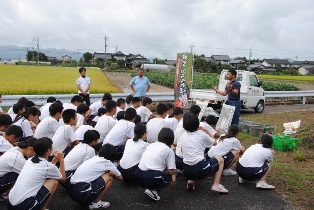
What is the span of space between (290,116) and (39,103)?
9864 millimetres

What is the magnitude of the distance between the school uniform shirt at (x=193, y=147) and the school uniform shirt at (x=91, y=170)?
4.06ft

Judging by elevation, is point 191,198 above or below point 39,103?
below

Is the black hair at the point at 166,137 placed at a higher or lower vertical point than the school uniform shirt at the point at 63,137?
higher

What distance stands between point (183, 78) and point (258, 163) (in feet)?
23.3

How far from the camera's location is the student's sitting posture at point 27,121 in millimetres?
5590

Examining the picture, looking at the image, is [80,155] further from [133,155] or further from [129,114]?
[129,114]

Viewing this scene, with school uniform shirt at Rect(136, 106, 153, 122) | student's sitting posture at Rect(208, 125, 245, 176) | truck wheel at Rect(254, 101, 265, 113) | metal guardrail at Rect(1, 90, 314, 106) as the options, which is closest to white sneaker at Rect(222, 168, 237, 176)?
student's sitting posture at Rect(208, 125, 245, 176)

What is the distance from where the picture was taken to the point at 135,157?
471 cm

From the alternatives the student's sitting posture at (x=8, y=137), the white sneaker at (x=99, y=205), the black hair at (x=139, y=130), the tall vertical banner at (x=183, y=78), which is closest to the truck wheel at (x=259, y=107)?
the tall vertical banner at (x=183, y=78)

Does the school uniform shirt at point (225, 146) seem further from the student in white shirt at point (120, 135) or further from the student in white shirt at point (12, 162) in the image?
the student in white shirt at point (12, 162)

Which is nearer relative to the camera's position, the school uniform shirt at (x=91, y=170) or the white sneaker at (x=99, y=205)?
the school uniform shirt at (x=91, y=170)

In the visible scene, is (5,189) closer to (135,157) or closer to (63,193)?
(63,193)

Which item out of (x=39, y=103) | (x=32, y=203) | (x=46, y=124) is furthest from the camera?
(x=39, y=103)

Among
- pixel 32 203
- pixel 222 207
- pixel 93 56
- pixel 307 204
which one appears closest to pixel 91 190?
pixel 32 203
